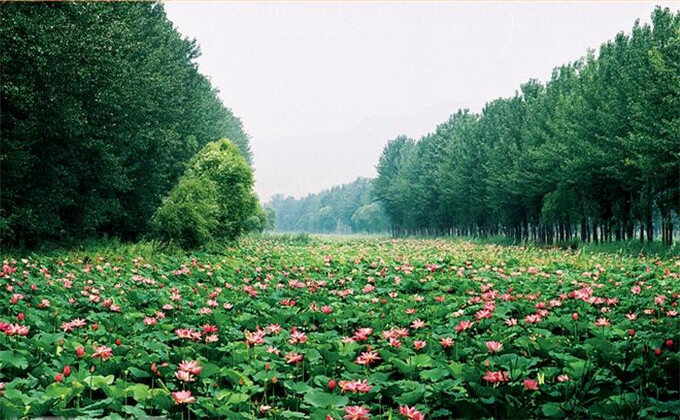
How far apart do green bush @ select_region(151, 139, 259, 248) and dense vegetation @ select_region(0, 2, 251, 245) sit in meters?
1.83

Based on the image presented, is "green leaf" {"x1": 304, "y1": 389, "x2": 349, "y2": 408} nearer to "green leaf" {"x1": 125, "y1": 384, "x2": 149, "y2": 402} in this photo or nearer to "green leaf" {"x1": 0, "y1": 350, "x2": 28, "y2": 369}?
"green leaf" {"x1": 125, "y1": 384, "x2": 149, "y2": 402}

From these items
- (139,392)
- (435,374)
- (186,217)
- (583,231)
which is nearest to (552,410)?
(435,374)

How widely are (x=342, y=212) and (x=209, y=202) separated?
112538mm

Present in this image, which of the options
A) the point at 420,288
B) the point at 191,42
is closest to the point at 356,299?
the point at 420,288

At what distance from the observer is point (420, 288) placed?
1030 centimetres

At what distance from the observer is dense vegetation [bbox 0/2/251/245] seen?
49.8 feet

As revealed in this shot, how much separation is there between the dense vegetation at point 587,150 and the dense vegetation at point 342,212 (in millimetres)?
43247

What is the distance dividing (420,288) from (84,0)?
13038 millimetres

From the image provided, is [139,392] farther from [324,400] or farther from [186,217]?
[186,217]

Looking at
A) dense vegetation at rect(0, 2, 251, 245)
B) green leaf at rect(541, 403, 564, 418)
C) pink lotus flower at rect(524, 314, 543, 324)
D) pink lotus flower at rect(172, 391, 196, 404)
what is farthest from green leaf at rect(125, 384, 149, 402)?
dense vegetation at rect(0, 2, 251, 245)

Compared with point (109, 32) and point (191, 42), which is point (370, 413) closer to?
point (109, 32)

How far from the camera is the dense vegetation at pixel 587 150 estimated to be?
20922mm

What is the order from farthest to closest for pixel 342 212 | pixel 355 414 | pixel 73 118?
1. pixel 342 212
2. pixel 73 118
3. pixel 355 414

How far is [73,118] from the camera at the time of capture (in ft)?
54.4
